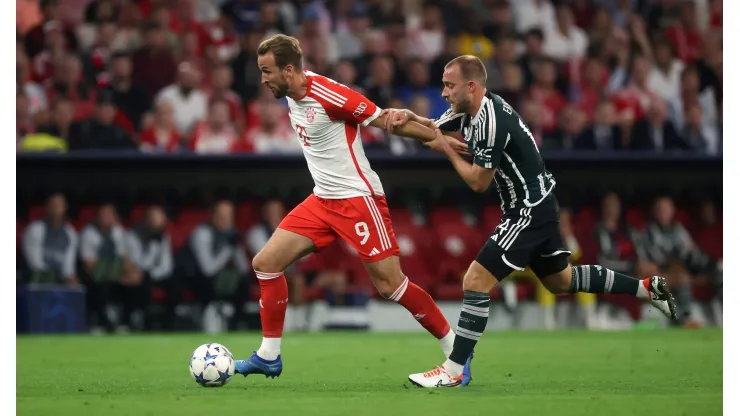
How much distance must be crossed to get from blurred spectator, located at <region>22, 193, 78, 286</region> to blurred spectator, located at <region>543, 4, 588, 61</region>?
24.2ft

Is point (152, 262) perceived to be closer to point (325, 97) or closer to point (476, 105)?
point (325, 97)

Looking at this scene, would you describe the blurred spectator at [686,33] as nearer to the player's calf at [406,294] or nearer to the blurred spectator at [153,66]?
the blurred spectator at [153,66]

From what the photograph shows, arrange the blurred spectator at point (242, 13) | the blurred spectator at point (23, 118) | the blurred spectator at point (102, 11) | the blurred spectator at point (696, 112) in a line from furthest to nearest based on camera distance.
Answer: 1. the blurred spectator at point (242, 13)
2. the blurred spectator at point (102, 11)
3. the blurred spectator at point (696, 112)
4. the blurred spectator at point (23, 118)

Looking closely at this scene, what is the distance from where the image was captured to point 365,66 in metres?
16.6

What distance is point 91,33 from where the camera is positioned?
1702cm

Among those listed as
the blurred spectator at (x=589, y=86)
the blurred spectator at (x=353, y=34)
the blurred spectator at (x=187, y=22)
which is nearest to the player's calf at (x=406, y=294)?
the blurred spectator at (x=589, y=86)

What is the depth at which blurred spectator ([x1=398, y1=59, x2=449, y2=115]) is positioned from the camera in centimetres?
1616

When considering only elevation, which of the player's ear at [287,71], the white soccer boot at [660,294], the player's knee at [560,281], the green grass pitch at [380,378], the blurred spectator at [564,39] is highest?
the blurred spectator at [564,39]

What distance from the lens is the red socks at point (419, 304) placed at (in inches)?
322

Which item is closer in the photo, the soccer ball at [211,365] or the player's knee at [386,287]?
the soccer ball at [211,365]

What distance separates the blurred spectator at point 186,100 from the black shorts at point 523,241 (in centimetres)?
850

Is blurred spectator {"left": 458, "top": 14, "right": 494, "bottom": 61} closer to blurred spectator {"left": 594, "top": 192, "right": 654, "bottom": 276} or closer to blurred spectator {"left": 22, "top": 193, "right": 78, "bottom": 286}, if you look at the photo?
blurred spectator {"left": 594, "top": 192, "right": 654, "bottom": 276}

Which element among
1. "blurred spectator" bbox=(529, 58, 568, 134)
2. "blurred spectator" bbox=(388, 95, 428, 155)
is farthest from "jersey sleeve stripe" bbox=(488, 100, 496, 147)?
"blurred spectator" bbox=(529, 58, 568, 134)

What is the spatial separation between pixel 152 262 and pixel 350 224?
291 inches
